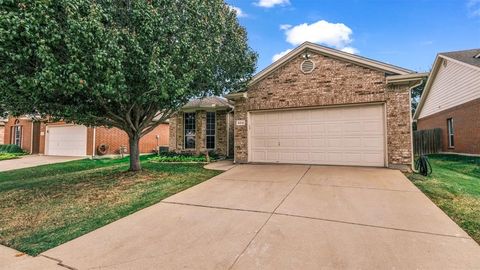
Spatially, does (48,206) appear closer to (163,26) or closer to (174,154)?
(163,26)

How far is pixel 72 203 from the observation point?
206 inches

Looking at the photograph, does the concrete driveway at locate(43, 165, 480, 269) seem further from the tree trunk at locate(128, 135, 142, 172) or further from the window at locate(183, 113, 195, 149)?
the window at locate(183, 113, 195, 149)

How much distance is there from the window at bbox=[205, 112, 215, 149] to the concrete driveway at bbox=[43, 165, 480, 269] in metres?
8.07

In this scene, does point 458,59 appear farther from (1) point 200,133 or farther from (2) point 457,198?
(1) point 200,133

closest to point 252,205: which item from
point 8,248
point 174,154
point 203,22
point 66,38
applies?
point 8,248

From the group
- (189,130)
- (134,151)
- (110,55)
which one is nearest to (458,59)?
(189,130)

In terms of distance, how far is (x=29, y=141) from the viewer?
63.8ft

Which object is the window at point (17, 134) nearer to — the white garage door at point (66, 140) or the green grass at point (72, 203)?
the white garage door at point (66, 140)

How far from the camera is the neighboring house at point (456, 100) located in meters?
11.4

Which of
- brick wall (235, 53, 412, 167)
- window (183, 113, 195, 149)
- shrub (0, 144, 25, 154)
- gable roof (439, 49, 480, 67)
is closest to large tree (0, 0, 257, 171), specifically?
brick wall (235, 53, 412, 167)

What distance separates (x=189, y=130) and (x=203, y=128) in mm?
991

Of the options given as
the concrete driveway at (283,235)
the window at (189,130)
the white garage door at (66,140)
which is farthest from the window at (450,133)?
the white garage door at (66,140)

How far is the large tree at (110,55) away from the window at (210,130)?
15.7 ft

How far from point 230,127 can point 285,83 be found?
4.69 meters
